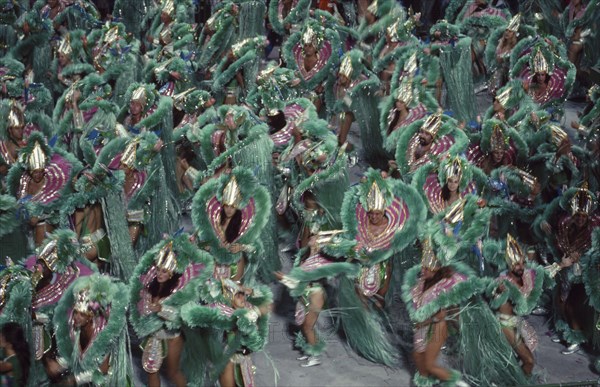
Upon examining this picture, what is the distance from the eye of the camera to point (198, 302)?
7516mm

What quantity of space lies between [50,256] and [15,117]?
11.1 feet

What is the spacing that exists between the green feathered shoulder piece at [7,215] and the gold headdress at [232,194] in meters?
1.82

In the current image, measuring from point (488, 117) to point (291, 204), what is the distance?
8.14 feet

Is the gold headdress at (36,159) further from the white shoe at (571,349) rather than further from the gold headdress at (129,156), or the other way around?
the white shoe at (571,349)

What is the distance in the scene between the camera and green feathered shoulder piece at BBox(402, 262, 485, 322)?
763cm

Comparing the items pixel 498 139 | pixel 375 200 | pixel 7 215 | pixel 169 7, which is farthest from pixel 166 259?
pixel 169 7

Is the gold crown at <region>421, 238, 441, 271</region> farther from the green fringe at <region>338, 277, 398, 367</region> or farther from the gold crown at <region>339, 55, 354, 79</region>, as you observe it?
the gold crown at <region>339, 55, 354, 79</region>

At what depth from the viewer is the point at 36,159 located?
9.11m

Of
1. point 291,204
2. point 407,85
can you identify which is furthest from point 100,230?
point 407,85

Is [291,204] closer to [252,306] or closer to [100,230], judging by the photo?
[100,230]

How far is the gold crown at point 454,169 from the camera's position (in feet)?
29.4

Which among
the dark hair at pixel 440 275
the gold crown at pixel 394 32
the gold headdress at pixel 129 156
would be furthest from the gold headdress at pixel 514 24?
the dark hair at pixel 440 275

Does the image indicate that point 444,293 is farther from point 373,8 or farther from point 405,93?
point 373,8

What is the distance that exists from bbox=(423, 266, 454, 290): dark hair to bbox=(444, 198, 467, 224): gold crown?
0.39m
